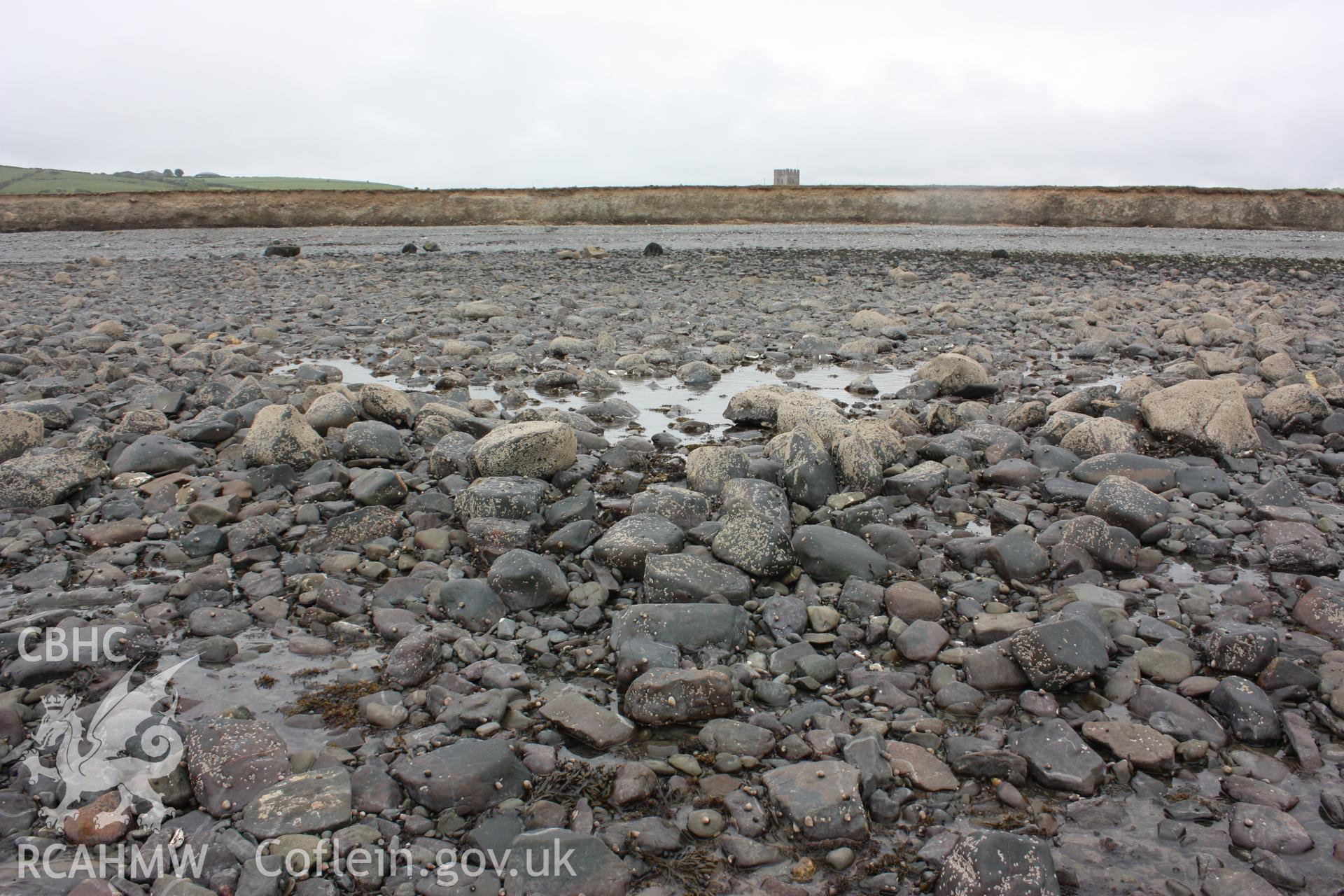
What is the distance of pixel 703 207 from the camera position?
49.4m

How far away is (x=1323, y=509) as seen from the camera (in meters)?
4.31

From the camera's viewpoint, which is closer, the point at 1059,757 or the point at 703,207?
the point at 1059,757

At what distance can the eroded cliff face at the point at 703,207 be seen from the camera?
133ft

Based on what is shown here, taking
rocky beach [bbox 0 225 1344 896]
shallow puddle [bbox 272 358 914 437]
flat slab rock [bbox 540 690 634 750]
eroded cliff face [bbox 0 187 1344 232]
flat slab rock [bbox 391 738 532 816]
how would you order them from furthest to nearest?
1. eroded cliff face [bbox 0 187 1344 232]
2. shallow puddle [bbox 272 358 914 437]
3. flat slab rock [bbox 540 690 634 750]
4. flat slab rock [bbox 391 738 532 816]
5. rocky beach [bbox 0 225 1344 896]

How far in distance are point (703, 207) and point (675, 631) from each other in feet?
161

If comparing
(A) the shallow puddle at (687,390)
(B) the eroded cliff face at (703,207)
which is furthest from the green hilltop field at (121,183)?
(A) the shallow puddle at (687,390)

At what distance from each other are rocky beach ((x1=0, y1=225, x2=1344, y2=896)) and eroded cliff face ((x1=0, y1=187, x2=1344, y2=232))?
41.3m

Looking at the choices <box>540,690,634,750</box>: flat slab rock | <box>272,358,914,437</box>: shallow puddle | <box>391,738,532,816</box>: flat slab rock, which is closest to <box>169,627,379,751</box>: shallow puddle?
<box>391,738,532,816</box>: flat slab rock

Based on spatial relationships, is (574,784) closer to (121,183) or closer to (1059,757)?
(1059,757)

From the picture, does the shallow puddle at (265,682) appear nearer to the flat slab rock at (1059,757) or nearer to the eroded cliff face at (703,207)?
the flat slab rock at (1059,757)

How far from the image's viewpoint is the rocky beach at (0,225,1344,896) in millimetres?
2115

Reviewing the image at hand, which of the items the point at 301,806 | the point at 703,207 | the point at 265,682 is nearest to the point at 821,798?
the point at 301,806

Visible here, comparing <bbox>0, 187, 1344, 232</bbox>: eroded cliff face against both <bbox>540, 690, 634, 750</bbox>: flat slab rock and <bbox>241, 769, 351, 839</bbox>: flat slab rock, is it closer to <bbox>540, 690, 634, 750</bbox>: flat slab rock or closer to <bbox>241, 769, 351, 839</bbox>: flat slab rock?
<bbox>540, 690, 634, 750</bbox>: flat slab rock

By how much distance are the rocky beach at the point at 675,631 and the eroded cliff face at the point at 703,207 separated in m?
41.3
